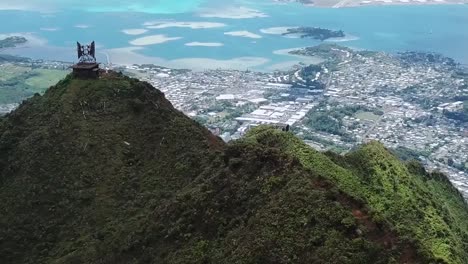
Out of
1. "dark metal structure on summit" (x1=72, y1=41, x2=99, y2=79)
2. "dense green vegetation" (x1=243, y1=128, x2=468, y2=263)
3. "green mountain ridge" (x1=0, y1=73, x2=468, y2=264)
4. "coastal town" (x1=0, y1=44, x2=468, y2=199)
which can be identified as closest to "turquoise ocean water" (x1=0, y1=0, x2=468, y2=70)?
"coastal town" (x1=0, y1=44, x2=468, y2=199)

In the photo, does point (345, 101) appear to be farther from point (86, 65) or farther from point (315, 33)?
point (86, 65)

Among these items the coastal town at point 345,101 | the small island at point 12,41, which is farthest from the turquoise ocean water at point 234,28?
the coastal town at point 345,101

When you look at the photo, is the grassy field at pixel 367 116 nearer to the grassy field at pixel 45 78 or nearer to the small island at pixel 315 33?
the grassy field at pixel 45 78

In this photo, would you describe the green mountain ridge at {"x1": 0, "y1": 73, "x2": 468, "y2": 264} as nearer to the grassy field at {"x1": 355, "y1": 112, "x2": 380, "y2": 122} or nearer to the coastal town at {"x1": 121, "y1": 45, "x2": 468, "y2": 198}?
the coastal town at {"x1": 121, "y1": 45, "x2": 468, "y2": 198}

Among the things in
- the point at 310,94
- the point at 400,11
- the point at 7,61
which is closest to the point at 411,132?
the point at 310,94

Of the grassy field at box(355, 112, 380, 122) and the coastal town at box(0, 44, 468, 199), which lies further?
the grassy field at box(355, 112, 380, 122)
